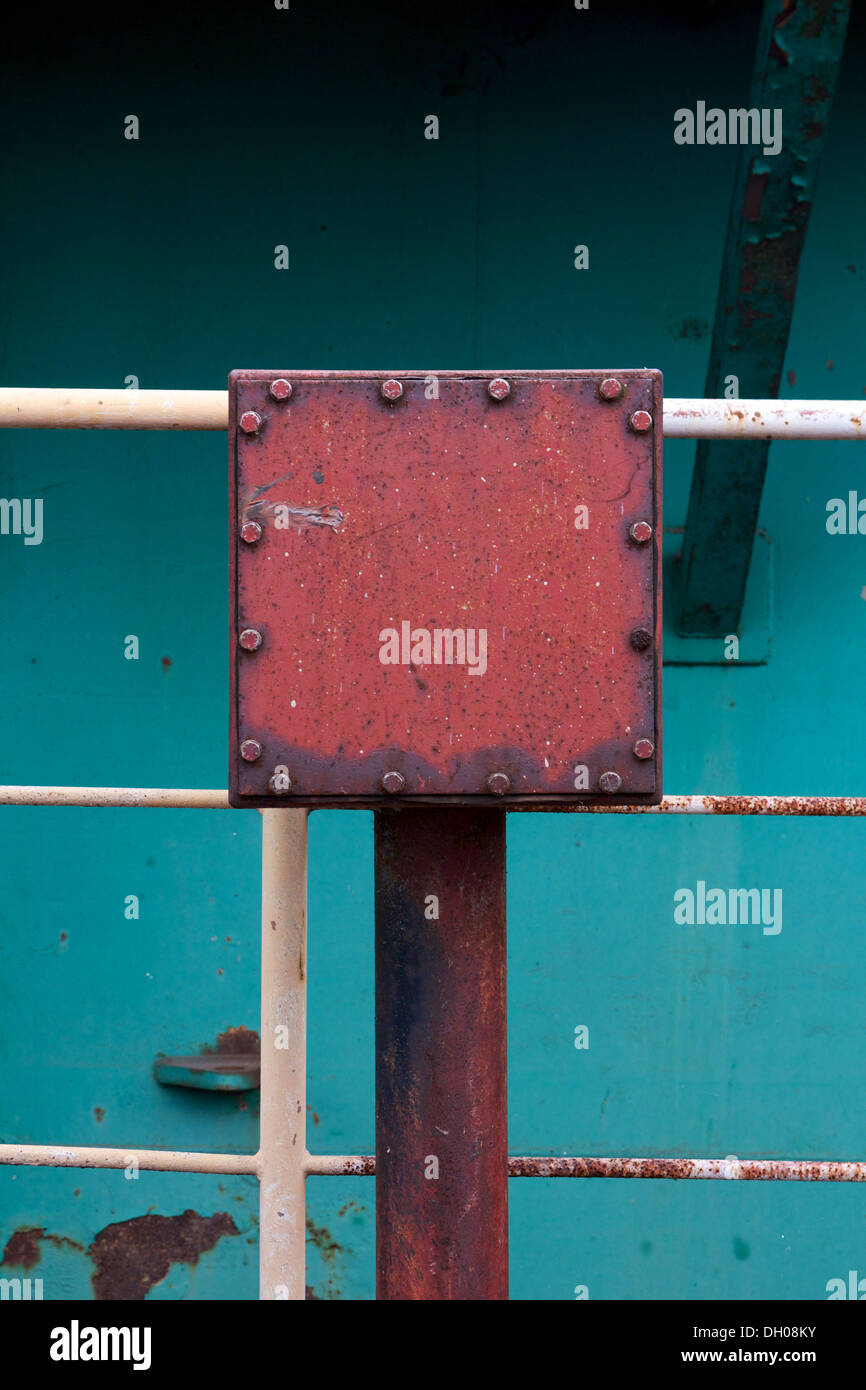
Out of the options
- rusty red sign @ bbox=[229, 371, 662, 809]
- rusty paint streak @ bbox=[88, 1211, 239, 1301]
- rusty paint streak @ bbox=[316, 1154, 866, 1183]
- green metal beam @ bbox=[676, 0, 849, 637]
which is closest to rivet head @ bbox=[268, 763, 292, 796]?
rusty red sign @ bbox=[229, 371, 662, 809]

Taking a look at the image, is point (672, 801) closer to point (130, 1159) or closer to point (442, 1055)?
point (442, 1055)

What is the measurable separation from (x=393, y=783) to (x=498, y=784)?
0.07 meters

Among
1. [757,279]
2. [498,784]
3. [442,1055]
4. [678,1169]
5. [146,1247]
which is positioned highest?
[757,279]

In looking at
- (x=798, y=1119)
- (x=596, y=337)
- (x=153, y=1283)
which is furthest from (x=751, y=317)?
(x=153, y=1283)

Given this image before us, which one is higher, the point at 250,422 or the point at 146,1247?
the point at 250,422

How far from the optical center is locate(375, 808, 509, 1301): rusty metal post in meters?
0.72

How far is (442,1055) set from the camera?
28.4 inches

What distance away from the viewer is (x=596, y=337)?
1.85 metres

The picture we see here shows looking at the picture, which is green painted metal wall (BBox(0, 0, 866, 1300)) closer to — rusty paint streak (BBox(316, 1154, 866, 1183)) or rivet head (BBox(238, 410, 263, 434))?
rusty paint streak (BBox(316, 1154, 866, 1183))

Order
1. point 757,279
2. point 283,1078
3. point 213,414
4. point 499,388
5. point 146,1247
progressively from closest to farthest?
point 499,388 < point 213,414 < point 283,1078 < point 757,279 < point 146,1247

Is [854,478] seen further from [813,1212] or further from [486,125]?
[813,1212]

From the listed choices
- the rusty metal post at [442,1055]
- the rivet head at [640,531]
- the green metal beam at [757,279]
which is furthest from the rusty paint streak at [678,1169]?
the green metal beam at [757,279]

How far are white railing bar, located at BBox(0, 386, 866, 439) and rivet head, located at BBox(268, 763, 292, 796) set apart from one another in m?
0.27

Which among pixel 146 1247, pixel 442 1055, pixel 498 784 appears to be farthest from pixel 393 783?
pixel 146 1247
